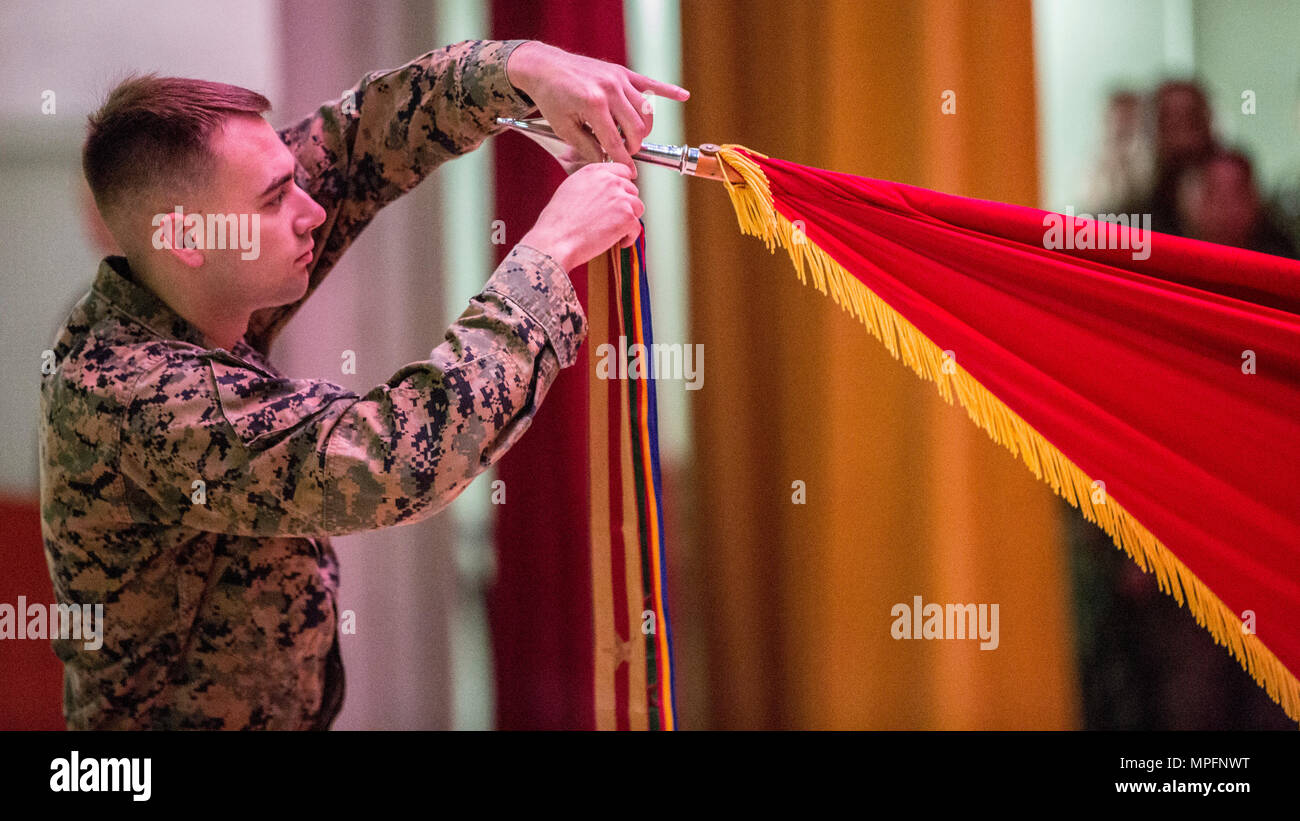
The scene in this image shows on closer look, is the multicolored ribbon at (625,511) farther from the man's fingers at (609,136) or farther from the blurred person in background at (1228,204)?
the blurred person in background at (1228,204)

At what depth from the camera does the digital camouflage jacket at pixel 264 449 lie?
0.89 m

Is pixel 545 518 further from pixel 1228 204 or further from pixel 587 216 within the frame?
pixel 1228 204

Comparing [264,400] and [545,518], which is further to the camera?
[545,518]

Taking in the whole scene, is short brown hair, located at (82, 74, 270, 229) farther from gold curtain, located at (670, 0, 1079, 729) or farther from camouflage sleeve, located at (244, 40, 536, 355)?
gold curtain, located at (670, 0, 1079, 729)

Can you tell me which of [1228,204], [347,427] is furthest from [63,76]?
[1228,204]

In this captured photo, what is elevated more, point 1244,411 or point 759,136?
point 759,136

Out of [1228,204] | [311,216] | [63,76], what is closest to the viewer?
[311,216]

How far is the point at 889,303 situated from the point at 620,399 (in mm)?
350

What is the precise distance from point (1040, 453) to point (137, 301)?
3.48 feet

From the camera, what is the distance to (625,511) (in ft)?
3.76

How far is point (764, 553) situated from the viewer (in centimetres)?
168

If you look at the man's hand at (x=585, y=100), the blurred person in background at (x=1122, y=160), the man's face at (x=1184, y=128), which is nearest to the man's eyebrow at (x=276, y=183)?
the man's hand at (x=585, y=100)
